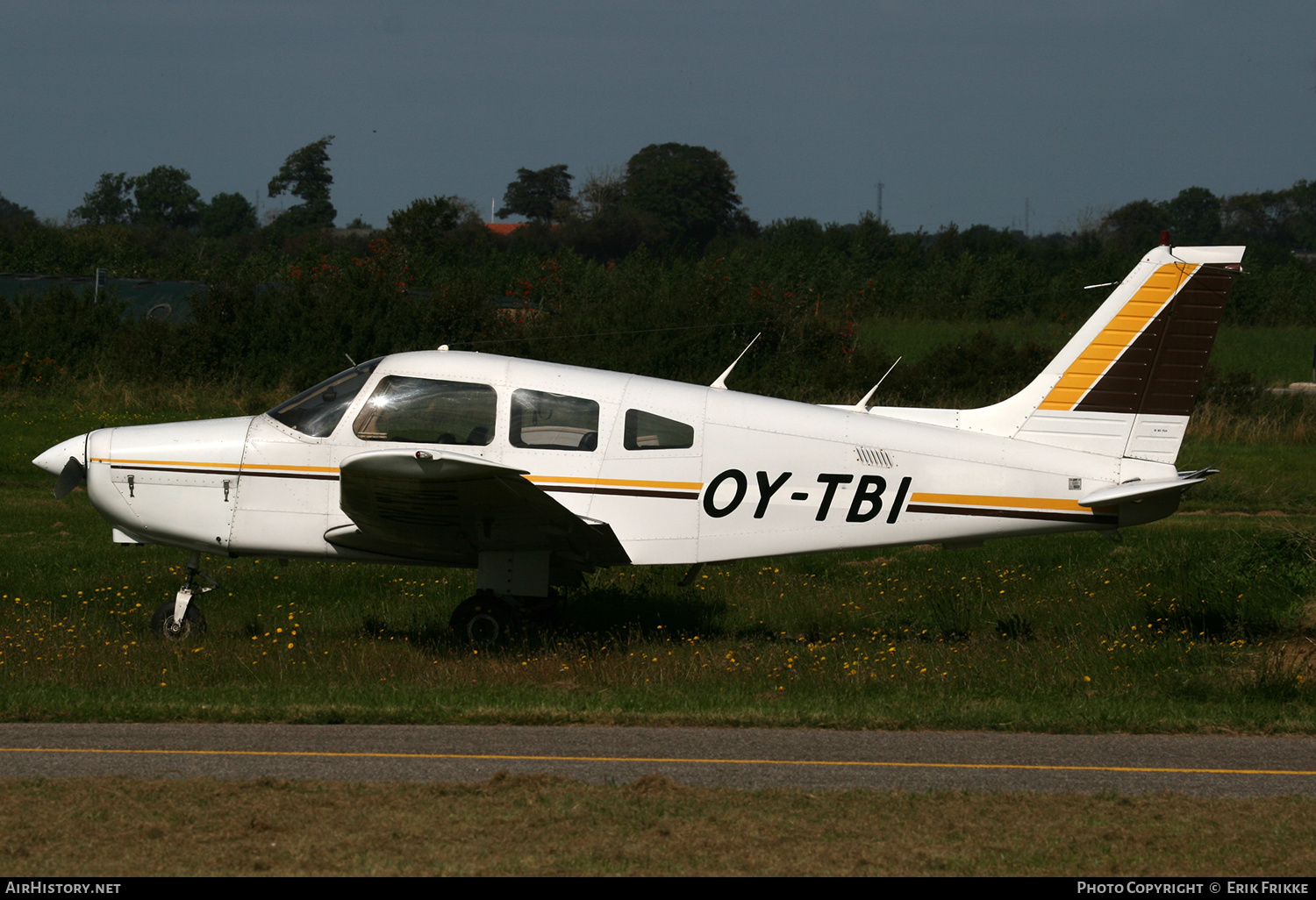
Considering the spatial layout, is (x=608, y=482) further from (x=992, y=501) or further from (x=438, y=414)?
(x=992, y=501)

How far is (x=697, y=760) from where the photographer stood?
21.1ft

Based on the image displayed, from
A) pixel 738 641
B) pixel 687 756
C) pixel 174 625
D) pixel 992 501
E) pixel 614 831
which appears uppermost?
pixel 992 501

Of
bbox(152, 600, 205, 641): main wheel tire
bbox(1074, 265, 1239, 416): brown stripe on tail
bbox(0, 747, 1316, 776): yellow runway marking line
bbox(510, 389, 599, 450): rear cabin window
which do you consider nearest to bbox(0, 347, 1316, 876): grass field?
bbox(152, 600, 205, 641): main wheel tire

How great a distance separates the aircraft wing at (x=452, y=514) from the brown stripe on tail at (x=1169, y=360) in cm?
407

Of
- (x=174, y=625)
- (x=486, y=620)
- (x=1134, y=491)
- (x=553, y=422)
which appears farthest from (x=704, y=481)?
(x=174, y=625)

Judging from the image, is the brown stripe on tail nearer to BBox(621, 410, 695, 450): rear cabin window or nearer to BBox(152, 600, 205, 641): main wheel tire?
BBox(621, 410, 695, 450): rear cabin window

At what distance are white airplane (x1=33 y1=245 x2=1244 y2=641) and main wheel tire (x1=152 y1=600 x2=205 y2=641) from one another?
23 mm

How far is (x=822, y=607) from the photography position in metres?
11.1

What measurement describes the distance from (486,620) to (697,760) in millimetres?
3288

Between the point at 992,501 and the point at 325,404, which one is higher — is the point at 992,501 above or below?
below

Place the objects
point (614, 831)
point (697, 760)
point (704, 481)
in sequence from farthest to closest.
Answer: point (704, 481)
point (697, 760)
point (614, 831)

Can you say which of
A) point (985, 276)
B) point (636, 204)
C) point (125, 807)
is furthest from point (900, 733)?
point (636, 204)

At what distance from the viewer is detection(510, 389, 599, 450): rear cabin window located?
8.84 meters

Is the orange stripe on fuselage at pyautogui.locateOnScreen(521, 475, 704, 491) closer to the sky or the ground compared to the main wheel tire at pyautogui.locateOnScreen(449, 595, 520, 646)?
closer to the sky
